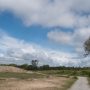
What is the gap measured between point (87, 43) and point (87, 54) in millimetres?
3324

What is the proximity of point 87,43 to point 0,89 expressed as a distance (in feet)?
163

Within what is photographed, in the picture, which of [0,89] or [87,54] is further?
[87,54]

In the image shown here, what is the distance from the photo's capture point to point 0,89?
1435 inches

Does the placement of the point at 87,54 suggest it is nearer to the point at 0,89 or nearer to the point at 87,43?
the point at 87,43

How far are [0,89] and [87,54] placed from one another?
5087 cm

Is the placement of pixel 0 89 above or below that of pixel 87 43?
below

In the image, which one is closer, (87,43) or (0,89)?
(0,89)

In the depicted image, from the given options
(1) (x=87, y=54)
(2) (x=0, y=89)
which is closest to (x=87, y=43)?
(1) (x=87, y=54)

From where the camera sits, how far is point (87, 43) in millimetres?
82938

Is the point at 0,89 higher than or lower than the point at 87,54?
lower

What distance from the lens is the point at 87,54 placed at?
8425cm
